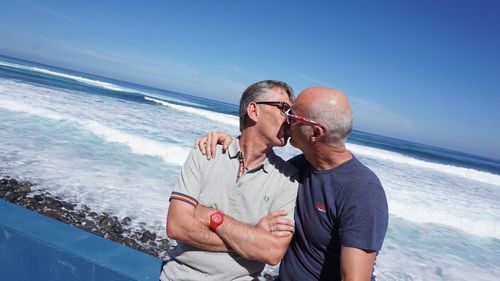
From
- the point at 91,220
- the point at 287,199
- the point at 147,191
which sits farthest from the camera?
the point at 147,191

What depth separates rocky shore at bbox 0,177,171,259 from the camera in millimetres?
4773

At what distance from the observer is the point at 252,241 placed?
6.62 ft

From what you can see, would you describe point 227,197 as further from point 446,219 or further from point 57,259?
point 446,219

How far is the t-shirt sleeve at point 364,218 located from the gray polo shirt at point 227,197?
428 mm

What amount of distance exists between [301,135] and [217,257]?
0.91 meters

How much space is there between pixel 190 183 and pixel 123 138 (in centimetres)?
988

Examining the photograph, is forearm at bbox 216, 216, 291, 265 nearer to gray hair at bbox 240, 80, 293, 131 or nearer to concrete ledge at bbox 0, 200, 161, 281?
concrete ledge at bbox 0, 200, 161, 281

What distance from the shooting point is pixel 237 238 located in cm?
203

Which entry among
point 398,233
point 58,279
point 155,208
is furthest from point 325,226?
point 398,233

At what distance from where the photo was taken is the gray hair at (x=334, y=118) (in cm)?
196

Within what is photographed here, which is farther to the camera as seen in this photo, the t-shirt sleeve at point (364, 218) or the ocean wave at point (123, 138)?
the ocean wave at point (123, 138)

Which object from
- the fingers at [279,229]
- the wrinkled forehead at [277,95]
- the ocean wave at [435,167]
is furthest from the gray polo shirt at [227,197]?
the ocean wave at [435,167]

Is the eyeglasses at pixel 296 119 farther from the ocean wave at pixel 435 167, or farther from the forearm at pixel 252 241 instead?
the ocean wave at pixel 435 167

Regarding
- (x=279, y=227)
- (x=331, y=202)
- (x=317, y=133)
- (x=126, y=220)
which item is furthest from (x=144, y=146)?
(x=331, y=202)
